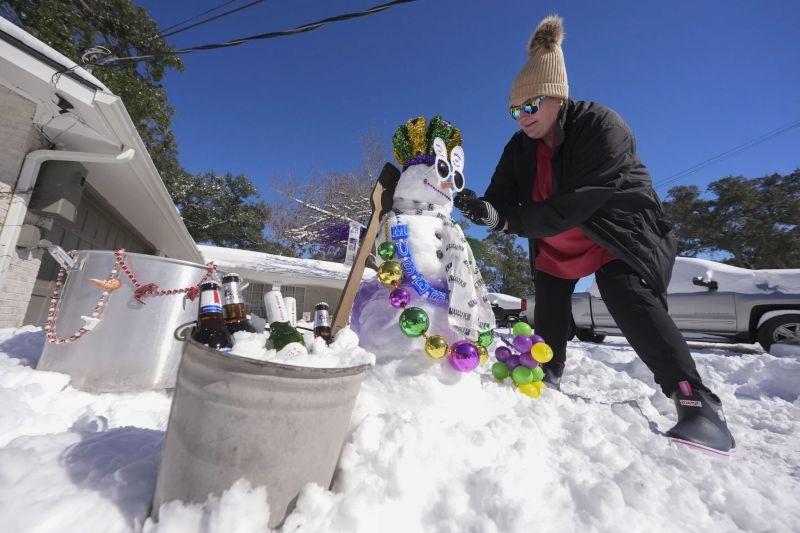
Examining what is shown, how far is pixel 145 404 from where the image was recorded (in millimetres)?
1984

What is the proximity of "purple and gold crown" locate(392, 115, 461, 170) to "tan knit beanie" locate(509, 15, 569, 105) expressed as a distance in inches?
18.4

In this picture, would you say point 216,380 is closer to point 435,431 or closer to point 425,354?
point 435,431

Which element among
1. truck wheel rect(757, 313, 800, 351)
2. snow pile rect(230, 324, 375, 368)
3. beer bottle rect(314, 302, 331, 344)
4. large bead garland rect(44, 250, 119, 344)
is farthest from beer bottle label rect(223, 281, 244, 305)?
truck wheel rect(757, 313, 800, 351)

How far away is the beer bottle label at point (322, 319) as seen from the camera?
2104 mm

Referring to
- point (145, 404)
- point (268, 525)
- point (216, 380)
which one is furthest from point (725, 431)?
point (145, 404)

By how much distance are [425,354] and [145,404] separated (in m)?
1.67

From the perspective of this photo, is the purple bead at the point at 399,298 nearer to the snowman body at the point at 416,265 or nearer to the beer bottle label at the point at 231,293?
the snowman body at the point at 416,265

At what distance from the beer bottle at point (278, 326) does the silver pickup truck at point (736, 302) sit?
6.78 meters

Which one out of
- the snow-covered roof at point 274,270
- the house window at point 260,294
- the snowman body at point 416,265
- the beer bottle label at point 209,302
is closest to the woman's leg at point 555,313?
the snowman body at point 416,265

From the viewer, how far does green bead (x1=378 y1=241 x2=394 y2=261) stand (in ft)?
6.64

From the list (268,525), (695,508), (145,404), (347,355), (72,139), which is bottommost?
(145,404)

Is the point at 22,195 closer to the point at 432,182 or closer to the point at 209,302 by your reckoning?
the point at 209,302

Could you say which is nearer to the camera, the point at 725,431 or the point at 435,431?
the point at 435,431

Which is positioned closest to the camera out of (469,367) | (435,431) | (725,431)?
(435,431)
